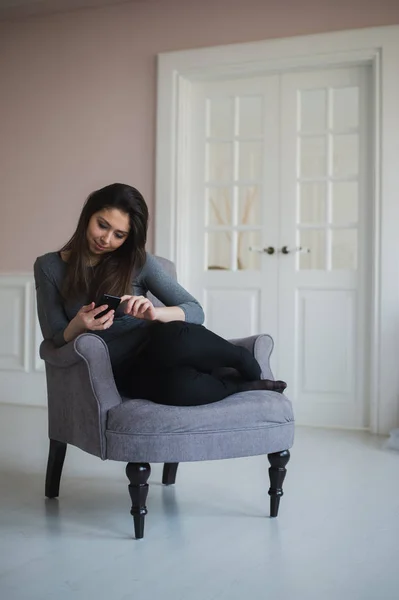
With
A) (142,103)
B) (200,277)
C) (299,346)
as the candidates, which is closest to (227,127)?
(142,103)

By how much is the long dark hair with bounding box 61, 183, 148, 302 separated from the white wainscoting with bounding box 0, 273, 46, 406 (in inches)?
94.0

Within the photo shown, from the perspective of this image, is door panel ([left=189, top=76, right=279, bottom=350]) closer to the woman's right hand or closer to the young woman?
the young woman

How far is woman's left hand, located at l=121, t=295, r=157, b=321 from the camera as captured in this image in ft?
7.41

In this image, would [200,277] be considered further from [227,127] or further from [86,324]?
[86,324]

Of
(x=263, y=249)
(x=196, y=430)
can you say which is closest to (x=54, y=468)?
(x=196, y=430)

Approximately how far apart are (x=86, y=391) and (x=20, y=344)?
2764 millimetres

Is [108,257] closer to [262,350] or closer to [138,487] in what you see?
[262,350]

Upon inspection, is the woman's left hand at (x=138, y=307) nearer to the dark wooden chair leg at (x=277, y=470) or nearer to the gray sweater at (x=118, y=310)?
the gray sweater at (x=118, y=310)

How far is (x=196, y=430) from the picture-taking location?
2.09m

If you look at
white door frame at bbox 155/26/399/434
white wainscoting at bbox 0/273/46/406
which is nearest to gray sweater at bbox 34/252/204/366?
white door frame at bbox 155/26/399/434

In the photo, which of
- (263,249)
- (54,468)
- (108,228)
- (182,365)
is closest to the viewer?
(182,365)

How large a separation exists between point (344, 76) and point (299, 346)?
163 cm

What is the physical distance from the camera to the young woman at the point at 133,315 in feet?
7.09

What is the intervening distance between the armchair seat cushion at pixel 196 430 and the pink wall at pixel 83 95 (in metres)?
2.54
